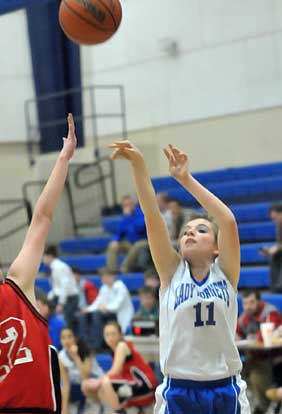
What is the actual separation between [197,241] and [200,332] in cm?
43

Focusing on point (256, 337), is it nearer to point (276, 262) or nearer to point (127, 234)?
point (276, 262)

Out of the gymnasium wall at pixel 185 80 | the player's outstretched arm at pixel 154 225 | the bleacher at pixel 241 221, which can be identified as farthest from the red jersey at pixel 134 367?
the gymnasium wall at pixel 185 80

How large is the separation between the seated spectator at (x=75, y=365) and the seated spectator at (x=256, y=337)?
1.76m

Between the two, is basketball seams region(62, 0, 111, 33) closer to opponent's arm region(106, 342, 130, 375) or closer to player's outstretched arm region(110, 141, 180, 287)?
player's outstretched arm region(110, 141, 180, 287)

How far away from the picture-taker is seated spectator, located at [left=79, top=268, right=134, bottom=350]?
1075 cm

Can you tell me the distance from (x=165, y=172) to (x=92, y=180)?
51.4 inches

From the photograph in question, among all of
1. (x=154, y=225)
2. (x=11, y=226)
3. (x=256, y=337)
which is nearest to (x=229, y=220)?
(x=154, y=225)

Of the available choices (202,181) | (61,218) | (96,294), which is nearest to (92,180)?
(61,218)

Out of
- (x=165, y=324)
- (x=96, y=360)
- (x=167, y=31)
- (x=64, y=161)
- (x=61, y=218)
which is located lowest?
(x=96, y=360)

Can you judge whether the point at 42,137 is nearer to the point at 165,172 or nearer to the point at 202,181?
the point at 165,172

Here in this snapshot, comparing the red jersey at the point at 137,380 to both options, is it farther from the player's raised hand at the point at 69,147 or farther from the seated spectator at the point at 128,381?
the player's raised hand at the point at 69,147

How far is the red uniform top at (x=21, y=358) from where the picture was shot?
3283mm

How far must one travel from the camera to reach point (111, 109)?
15.5m

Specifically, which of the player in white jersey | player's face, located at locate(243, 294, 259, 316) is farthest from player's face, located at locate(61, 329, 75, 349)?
the player in white jersey
